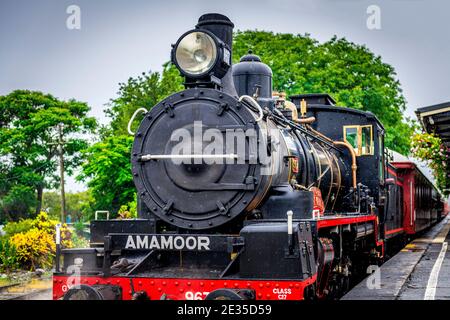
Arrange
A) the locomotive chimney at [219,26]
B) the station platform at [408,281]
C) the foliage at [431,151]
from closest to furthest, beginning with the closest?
the locomotive chimney at [219,26] < the station platform at [408,281] < the foliage at [431,151]

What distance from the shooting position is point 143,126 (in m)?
7.26

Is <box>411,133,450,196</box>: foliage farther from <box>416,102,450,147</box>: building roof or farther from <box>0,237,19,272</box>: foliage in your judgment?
<box>0,237,19,272</box>: foliage

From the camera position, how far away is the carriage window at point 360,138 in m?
11.7

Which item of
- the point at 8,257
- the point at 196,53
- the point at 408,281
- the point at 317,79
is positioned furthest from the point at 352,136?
the point at 317,79

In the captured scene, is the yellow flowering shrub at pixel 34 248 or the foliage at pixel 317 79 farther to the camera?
the foliage at pixel 317 79

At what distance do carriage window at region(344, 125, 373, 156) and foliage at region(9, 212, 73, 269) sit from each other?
6312 millimetres

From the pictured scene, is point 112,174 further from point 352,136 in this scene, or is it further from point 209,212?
point 209,212

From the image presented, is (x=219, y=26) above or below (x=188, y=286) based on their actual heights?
above

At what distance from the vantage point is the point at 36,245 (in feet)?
44.0

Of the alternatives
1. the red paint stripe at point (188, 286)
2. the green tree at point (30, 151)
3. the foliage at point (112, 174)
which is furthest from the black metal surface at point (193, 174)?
the green tree at point (30, 151)

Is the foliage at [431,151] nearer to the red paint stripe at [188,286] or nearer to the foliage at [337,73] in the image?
the red paint stripe at [188,286]

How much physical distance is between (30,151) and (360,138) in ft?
77.0

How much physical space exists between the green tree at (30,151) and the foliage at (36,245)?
56.1 ft

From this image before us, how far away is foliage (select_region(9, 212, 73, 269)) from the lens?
43.4ft
